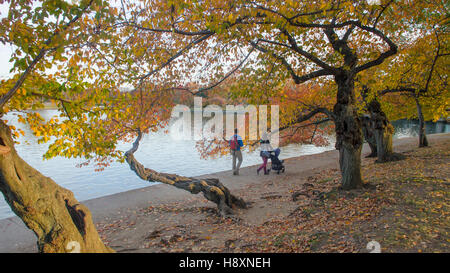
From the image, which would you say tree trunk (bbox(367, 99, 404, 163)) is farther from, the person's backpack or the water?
the water

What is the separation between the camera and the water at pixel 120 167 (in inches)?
642

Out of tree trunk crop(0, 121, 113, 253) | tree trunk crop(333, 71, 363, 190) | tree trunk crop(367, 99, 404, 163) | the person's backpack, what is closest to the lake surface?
the person's backpack

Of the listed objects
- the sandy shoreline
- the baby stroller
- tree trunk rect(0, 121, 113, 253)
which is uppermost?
tree trunk rect(0, 121, 113, 253)

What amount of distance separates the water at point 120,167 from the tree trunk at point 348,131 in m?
11.8

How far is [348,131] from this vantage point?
28.6 ft

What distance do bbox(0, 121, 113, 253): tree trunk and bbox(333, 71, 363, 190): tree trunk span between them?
7.30 m

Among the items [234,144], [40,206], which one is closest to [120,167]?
[234,144]

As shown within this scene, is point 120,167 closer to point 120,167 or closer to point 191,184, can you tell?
point 120,167

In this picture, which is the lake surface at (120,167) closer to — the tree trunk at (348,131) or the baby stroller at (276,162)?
the baby stroller at (276,162)

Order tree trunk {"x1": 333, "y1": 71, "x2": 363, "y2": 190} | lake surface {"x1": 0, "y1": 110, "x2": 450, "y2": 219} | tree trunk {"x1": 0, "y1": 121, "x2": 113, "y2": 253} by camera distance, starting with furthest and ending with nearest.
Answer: lake surface {"x1": 0, "y1": 110, "x2": 450, "y2": 219}, tree trunk {"x1": 333, "y1": 71, "x2": 363, "y2": 190}, tree trunk {"x1": 0, "y1": 121, "x2": 113, "y2": 253}

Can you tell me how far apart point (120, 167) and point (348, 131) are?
17.7 meters

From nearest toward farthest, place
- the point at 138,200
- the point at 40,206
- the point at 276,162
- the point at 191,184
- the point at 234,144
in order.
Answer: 1. the point at 40,206
2. the point at 191,184
3. the point at 138,200
4. the point at 234,144
5. the point at 276,162

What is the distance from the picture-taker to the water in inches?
642
